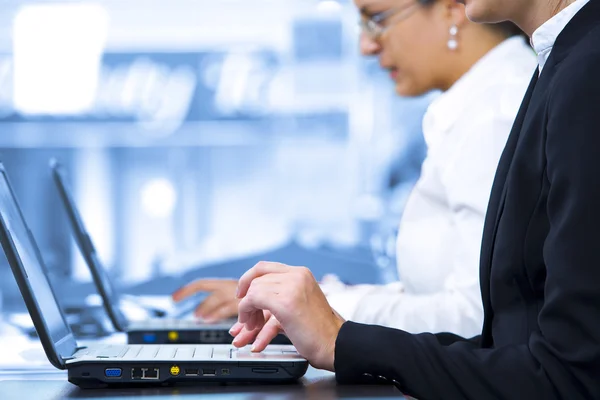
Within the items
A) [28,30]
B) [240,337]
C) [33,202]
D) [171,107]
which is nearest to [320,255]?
[171,107]

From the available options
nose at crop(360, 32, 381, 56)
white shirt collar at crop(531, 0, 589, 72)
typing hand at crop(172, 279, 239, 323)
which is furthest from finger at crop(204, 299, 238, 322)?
white shirt collar at crop(531, 0, 589, 72)

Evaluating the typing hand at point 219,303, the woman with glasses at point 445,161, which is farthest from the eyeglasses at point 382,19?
the typing hand at point 219,303

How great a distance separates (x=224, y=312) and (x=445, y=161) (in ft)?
1.96

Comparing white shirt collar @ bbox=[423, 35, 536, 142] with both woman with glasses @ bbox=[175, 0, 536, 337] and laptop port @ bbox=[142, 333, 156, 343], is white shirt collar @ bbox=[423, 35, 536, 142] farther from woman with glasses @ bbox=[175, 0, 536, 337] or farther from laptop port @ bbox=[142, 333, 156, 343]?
laptop port @ bbox=[142, 333, 156, 343]

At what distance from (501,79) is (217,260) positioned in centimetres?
216

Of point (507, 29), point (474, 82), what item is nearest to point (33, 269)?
point (474, 82)

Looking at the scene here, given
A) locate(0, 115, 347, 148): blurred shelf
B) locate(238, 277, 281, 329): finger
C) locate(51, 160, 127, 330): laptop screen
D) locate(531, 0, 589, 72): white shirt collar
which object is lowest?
locate(0, 115, 347, 148): blurred shelf

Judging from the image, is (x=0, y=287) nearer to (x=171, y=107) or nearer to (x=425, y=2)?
(x=171, y=107)

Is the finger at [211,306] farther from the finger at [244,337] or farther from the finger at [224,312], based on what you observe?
the finger at [244,337]

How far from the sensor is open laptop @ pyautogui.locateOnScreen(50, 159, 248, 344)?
1.70 meters

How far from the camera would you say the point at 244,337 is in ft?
3.80

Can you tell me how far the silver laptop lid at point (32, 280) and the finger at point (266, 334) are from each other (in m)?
0.24

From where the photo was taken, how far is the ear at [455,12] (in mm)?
1981

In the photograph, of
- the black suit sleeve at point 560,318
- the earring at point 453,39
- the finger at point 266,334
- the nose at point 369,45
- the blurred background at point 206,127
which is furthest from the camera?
the blurred background at point 206,127
